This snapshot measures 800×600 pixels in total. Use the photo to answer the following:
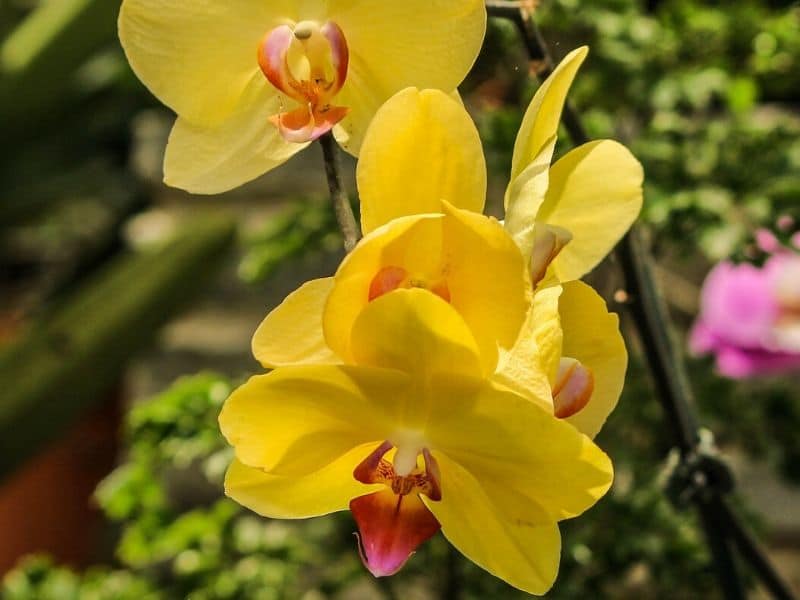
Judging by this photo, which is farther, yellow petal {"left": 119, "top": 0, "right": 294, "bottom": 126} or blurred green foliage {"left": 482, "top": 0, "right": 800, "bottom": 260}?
blurred green foliage {"left": 482, "top": 0, "right": 800, "bottom": 260}

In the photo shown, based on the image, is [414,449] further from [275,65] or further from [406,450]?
[275,65]

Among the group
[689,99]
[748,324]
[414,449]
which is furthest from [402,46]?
[748,324]

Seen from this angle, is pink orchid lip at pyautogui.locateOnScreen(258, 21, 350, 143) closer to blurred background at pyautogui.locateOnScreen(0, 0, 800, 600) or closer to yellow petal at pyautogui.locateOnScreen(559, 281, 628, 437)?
yellow petal at pyautogui.locateOnScreen(559, 281, 628, 437)

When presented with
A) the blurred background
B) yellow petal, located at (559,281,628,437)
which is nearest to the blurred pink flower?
the blurred background

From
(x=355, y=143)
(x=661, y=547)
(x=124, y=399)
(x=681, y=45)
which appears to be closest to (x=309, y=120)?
(x=355, y=143)

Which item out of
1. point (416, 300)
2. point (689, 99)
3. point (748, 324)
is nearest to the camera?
point (416, 300)

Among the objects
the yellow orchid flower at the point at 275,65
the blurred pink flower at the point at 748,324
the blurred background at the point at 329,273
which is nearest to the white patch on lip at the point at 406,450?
the yellow orchid flower at the point at 275,65

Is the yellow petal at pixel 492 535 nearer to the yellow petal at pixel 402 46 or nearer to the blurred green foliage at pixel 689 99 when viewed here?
the yellow petal at pixel 402 46
